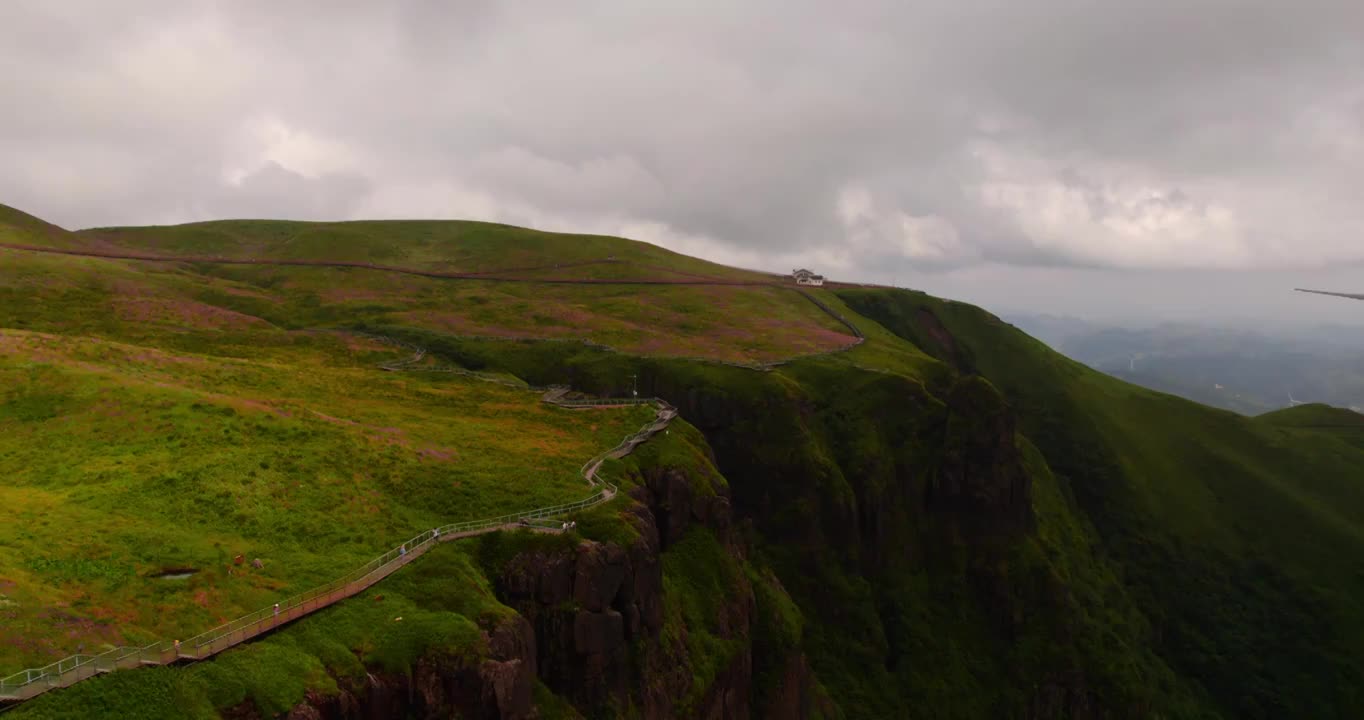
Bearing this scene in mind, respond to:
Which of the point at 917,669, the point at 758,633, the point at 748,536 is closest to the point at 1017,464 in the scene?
the point at 917,669

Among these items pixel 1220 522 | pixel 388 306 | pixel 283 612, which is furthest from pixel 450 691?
pixel 1220 522

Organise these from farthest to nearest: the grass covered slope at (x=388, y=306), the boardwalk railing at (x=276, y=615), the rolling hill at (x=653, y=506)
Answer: the grass covered slope at (x=388, y=306) < the rolling hill at (x=653, y=506) < the boardwalk railing at (x=276, y=615)

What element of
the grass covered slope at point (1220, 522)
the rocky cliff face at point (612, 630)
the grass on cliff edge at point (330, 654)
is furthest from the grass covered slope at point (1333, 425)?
the grass on cliff edge at point (330, 654)

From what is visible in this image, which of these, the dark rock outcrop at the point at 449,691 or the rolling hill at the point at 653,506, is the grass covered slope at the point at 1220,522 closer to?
the rolling hill at the point at 653,506

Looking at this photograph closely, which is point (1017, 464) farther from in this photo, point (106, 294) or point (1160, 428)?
point (106, 294)

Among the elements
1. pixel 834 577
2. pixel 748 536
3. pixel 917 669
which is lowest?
pixel 917 669

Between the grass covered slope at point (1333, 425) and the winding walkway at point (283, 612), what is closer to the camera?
the winding walkway at point (283, 612)

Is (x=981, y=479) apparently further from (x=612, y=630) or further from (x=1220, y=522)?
(x=612, y=630)
